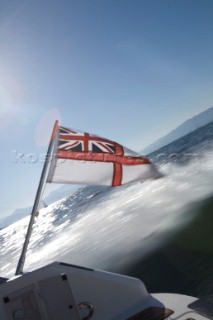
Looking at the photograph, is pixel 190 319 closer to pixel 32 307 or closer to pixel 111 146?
pixel 32 307

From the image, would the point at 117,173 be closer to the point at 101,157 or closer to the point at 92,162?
the point at 101,157

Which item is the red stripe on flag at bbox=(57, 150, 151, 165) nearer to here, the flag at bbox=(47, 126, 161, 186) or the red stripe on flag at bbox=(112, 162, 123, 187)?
the flag at bbox=(47, 126, 161, 186)

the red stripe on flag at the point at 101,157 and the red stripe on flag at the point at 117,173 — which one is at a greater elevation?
the red stripe on flag at the point at 101,157

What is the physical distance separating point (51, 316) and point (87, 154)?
4092 mm

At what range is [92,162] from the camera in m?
7.99

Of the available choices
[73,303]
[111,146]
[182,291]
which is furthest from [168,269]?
[73,303]

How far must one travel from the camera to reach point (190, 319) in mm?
5422

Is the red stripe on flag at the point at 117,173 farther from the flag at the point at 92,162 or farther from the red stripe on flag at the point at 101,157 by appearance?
the red stripe on flag at the point at 101,157

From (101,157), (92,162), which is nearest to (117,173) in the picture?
(101,157)

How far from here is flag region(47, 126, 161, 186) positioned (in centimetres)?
769

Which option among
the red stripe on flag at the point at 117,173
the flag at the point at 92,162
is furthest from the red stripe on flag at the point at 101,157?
the red stripe on flag at the point at 117,173

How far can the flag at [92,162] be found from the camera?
25.2 feet

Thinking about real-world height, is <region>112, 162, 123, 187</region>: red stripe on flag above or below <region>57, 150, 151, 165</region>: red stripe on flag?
below

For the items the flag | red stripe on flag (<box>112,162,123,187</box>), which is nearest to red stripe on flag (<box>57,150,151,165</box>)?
the flag
